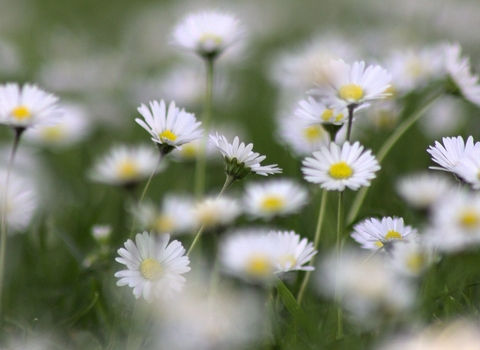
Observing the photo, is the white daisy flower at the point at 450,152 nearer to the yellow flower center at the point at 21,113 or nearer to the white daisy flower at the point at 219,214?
the white daisy flower at the point at 219,214

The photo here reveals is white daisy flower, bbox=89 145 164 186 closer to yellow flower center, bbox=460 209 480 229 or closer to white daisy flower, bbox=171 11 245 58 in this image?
white daisy flower, bbox=171 11 245 58

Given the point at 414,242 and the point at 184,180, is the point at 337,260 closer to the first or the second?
the point at 414,242

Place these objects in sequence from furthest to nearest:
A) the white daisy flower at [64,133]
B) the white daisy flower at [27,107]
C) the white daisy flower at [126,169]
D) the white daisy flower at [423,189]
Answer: the white daisy flower at [64,133], the white daisy flower at [126,169], the white daisy flower at [423,189], the white daisy flower at [27,107]

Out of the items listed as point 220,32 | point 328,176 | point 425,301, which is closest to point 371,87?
point 328,176

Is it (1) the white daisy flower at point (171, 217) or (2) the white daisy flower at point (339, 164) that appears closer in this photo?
(2) the white daisy flower at point (339, 164)

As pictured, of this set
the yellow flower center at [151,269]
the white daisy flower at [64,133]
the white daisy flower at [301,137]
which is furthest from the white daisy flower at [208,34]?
the white daisy flower at [64,133]

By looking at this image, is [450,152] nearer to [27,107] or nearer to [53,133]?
[27,107]
